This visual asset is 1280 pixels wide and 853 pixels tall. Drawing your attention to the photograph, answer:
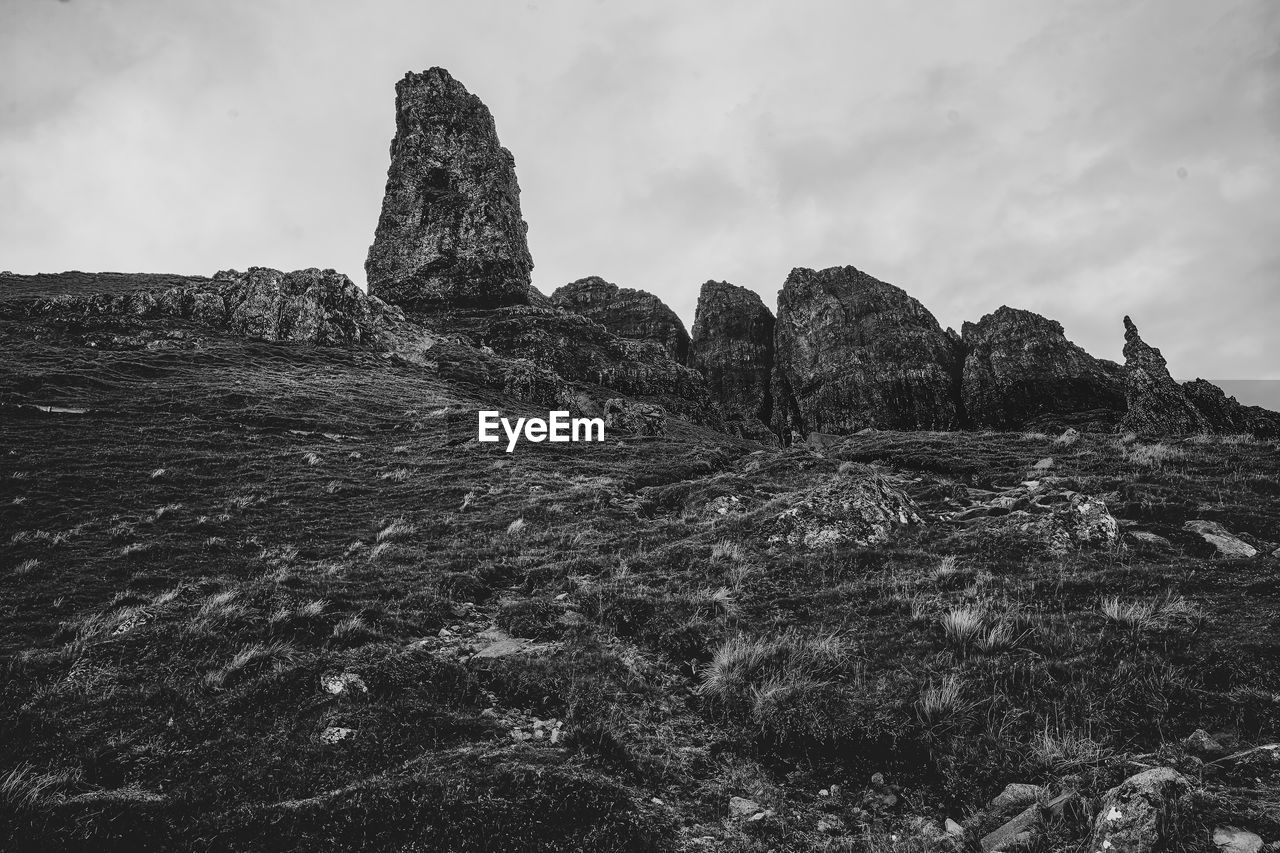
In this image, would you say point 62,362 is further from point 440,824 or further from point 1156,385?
point 1156,385

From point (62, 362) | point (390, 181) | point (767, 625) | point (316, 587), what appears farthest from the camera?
point (390, 181)

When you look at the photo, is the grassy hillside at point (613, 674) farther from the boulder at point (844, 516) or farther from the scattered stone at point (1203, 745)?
the boulder at point (844, 516)

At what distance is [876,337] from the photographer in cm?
10281

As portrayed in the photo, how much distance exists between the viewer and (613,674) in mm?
7617

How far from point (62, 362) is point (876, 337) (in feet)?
347

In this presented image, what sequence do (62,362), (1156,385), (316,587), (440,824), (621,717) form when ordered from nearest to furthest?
(440,824), (621,717), (316,587), (62,362), (1156,385)

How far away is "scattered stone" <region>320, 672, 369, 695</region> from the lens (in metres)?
7.02

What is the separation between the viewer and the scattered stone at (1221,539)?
1058 cm

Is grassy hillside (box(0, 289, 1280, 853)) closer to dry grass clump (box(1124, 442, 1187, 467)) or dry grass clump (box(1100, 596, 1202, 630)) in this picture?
dry grass clump (box(1100, 596, 1202, 630))

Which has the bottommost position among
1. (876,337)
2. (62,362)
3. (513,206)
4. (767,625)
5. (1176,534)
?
(767,625)

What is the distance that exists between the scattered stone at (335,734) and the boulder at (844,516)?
9.92m

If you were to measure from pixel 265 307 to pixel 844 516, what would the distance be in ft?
217

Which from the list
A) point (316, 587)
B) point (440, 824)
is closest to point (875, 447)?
point (316, 587)

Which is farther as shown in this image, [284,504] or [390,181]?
[390,181]
